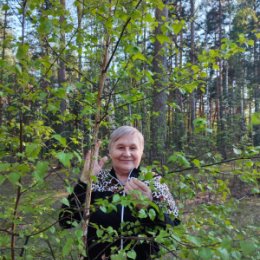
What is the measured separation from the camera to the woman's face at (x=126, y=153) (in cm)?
188

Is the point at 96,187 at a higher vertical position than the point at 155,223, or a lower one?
higher

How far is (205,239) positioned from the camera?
1251mm

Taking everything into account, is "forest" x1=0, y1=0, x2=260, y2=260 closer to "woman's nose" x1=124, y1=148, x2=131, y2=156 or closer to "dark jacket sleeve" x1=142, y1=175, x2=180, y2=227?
"dark jacket sleeve" x1=142, y1=175, x2=180, y2=227

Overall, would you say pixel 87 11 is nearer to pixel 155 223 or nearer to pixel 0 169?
pixel 0 169

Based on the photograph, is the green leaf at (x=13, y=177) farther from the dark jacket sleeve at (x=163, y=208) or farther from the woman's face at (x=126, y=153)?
the woman's face at (x=126, y=153)

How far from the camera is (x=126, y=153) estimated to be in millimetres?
1880

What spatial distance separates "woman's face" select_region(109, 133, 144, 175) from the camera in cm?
188

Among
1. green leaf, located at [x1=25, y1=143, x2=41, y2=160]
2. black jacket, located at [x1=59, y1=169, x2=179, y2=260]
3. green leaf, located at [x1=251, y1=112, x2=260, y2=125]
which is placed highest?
green leaf, located at [x1=251, y1=112, x2=260, y2=125]

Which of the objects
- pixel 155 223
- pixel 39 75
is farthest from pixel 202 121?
pixel 39 75

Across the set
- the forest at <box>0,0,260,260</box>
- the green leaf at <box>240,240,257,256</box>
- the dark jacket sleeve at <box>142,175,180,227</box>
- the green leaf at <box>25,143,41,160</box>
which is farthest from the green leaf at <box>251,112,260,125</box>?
the green leaf at <box>25,143,41,160</box>

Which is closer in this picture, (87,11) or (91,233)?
(87,11)

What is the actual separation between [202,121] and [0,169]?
810 millimetres

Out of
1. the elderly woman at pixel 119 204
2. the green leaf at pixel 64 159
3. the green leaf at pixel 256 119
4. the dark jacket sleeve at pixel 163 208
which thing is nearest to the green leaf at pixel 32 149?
the green leaf at pixel 64 159

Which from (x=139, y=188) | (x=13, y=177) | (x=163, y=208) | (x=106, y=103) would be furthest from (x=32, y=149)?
(x=106, y=103)
